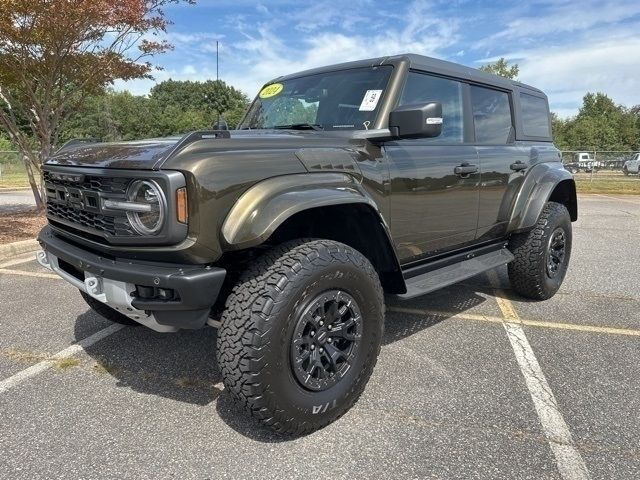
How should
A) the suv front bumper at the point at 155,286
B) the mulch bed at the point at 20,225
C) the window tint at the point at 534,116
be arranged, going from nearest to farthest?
the suv front bumper at the point at 155,286
the window tint at the point at 534,116
the mulch bed at the point at 20,225

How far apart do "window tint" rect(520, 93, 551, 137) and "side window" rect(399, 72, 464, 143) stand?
3.80ft

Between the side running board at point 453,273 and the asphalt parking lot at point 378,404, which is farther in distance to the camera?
the side running board at point 453,273

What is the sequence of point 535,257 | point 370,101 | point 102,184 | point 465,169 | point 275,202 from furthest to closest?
point 535,257 < point 465,169 < point 370,101 < point 102,184 < point 275,202

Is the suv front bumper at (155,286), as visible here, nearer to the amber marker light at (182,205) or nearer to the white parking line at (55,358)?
the amber marker light at (182,205)

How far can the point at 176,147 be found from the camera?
2.10 meters

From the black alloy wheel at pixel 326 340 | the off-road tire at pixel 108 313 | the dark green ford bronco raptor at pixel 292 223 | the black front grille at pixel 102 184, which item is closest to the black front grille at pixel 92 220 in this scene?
the dark green ford bronco raptor at pixel 292 223

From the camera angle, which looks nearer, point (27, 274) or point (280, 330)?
point (280, 330)

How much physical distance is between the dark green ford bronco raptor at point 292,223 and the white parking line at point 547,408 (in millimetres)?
601

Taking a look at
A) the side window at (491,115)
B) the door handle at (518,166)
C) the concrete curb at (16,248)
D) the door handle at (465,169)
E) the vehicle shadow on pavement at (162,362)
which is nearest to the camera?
the vehicle shadow on pavement at (162,362)

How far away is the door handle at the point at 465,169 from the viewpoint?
133 inches

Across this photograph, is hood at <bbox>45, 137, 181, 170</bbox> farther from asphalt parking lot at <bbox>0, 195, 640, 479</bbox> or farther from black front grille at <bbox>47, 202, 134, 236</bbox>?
asphalt parking lot at <bbox>0, 195, 640, 479</bbox>

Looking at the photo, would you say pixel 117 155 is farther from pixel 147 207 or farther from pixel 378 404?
pixel 378 404

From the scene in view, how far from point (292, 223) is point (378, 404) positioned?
3.55 ft

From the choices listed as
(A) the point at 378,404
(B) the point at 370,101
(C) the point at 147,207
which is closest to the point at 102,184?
(C) the point at 147,207
